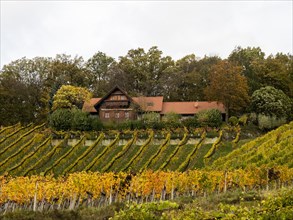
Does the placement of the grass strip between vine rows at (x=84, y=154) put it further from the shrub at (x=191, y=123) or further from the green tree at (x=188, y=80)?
the green tree at (x=188, y=80)

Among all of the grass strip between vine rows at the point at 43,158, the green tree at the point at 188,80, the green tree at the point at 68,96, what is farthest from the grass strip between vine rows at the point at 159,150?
the green tree at the point at 188,80

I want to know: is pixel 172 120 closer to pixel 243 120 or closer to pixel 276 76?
pixel 243 120

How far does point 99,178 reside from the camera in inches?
1038

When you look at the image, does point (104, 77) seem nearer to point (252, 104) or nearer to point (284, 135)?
point (252, 104)

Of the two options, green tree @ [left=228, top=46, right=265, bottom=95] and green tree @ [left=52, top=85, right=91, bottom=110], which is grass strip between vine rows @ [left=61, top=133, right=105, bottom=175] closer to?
green tree @ [left=52, top=85, right=91, bottom=110]

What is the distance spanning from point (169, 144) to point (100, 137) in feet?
28.6

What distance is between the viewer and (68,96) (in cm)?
6625

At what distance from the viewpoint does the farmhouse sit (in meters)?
63.8

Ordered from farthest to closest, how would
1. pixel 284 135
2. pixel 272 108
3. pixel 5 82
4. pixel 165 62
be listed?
pixel 165 62 < pixel 5 82 < pixel 272 108 < pixel 284 135

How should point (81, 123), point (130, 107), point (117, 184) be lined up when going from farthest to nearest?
1. point (130, 107)
2. point (81, 123)
3. point (117, 184)

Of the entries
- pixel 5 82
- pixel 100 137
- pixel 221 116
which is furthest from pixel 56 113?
pixel 221 116

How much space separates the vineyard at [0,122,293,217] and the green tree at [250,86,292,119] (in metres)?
7.64

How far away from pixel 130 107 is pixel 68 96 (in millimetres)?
10546

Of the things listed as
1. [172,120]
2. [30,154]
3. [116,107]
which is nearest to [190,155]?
[172,120]
